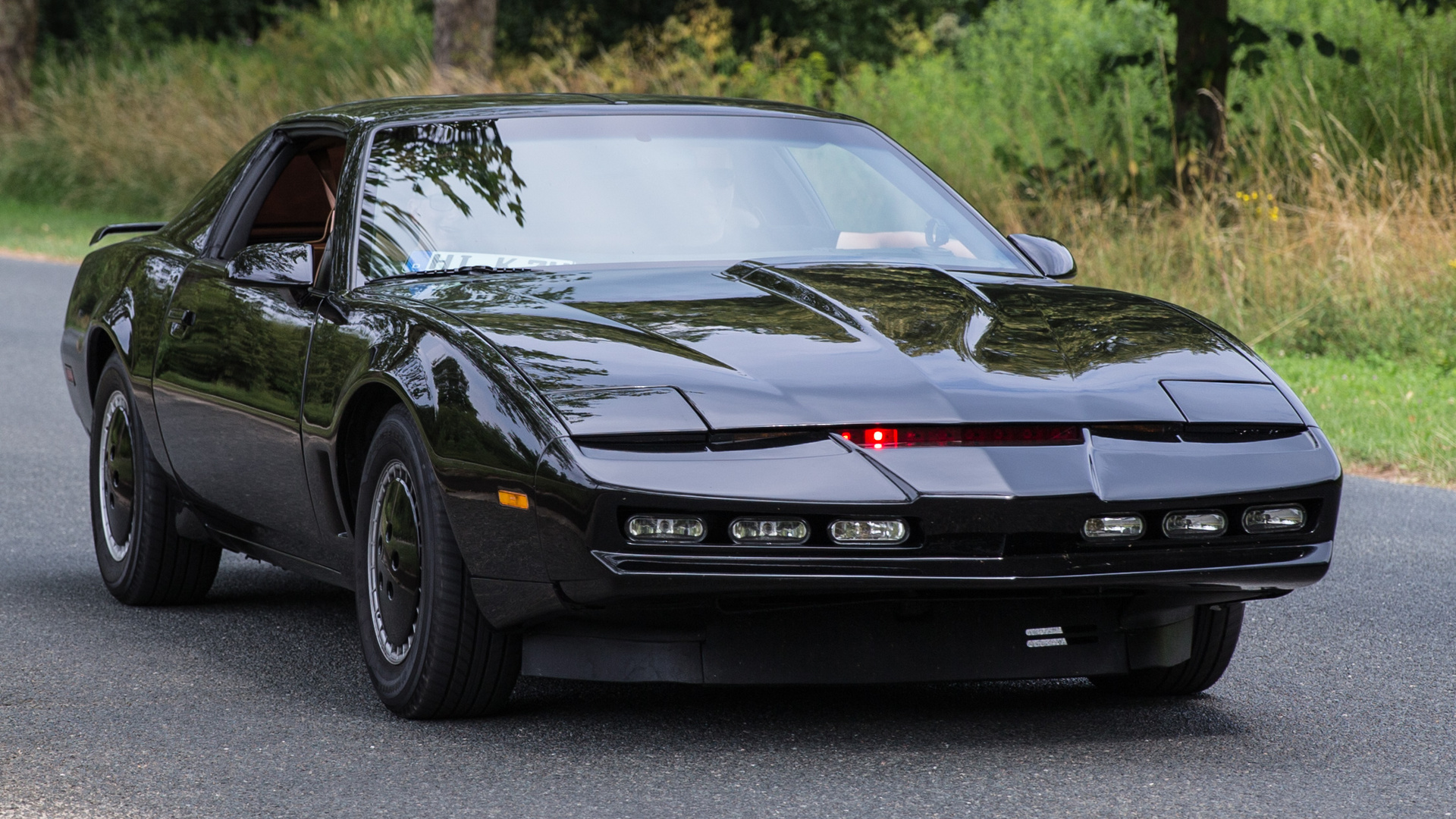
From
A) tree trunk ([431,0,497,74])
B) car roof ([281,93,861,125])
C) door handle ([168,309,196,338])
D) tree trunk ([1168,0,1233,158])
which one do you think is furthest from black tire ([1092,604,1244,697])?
tree trunk ([431,0,497,74])

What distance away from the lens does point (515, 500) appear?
374 cm

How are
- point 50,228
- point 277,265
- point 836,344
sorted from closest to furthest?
point 836,344, point 277,265, point 50,228

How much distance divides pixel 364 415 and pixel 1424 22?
12220mm

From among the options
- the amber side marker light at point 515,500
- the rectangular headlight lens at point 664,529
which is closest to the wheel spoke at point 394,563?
the amber side marker light at point 515,500

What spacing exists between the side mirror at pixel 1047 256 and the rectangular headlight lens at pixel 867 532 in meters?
1.58

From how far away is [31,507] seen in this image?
7.31m

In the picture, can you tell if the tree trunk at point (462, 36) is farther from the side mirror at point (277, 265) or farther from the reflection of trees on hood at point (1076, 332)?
the reflection of trees on hood at point (1076, 332)

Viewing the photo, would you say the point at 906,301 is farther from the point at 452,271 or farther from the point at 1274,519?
the point at 452,271

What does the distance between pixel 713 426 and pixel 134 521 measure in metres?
2.71

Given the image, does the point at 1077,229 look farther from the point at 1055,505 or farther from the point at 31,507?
the point at 1055,505

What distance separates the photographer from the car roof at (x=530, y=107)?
5.06 m

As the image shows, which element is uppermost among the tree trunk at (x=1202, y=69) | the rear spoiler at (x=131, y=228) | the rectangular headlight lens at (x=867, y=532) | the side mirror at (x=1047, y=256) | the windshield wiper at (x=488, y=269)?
the windshield wiper at (x=488, y=269)

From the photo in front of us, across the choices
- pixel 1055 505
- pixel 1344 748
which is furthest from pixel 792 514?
pixel 1344 748

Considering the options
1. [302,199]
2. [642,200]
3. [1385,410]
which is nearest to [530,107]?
[642,200]
